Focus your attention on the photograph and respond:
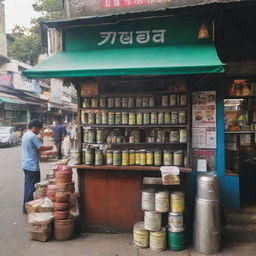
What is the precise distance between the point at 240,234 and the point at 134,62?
332 cm

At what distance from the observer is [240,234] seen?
4.40 meters

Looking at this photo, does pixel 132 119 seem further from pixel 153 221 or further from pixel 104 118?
pixel 153 221

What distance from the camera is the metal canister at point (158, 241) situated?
4.03 metres

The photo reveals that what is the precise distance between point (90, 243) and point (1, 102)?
2069 cm

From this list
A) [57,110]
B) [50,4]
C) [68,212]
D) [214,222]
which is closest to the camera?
[214,222]

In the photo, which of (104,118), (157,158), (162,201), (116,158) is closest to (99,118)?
(104,118)

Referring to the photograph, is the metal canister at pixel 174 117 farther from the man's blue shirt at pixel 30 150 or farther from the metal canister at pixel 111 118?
the man's blue shirt at pixel 30 150

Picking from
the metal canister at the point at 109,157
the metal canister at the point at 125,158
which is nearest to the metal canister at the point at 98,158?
the metal canister at the point at 109,157

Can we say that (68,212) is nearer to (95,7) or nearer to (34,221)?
(34,221)

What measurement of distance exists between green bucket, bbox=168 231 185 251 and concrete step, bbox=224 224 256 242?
89 centimetres

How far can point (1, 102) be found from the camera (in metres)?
22.0

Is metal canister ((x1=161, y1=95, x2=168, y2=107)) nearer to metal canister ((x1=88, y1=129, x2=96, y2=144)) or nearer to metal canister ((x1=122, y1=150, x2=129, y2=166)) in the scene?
metal canister ((x1=122, y1=150, x2=129, y2=166))

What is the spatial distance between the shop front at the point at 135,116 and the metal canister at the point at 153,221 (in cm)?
47

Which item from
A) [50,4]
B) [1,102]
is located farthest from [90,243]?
[50,4]
